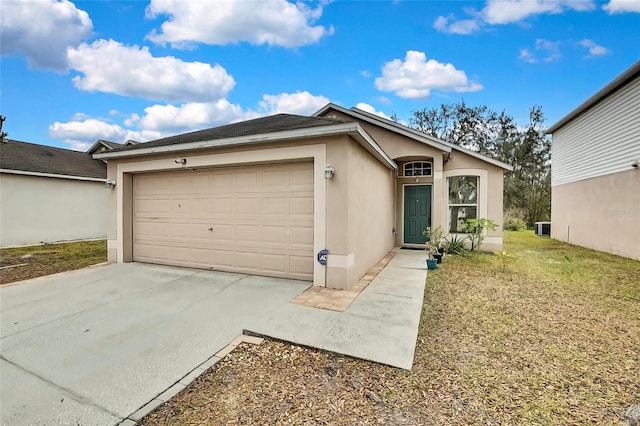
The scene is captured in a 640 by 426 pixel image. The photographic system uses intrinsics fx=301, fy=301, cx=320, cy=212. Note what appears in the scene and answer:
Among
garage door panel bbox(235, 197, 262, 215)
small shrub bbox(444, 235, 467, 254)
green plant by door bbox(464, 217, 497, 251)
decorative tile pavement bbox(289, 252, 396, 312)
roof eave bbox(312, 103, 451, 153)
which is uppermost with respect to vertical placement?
roof eave bbox(312, 103, 451, 153)

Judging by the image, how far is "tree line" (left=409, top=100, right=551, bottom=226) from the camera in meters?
22.0

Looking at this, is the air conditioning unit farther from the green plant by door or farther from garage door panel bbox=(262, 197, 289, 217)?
garage door panel bbox=(262, 197, 289, 217)

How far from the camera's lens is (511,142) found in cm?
2459

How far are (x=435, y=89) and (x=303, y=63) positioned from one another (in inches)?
640

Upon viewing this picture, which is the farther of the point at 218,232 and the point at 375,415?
the point at 218,232

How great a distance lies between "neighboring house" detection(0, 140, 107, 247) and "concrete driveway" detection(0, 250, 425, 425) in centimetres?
826

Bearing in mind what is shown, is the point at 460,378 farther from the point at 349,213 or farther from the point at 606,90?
the point at 606,90

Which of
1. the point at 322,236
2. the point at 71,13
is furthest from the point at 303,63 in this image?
the point at 322,236

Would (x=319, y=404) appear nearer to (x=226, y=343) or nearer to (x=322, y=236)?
(x=226, y=343)

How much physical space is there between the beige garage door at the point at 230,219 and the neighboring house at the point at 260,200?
0.9 inches

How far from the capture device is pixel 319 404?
2461 mm

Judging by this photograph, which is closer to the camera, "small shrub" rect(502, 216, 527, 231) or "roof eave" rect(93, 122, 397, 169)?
"roof eave" rect(93, 122, 397, 169)

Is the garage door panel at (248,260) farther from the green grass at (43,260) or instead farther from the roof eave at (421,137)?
the roof eave at (421,137)

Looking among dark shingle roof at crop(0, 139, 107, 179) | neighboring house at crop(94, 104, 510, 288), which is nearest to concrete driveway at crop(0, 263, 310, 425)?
neighboring house at crop(94, 104, 510, 288)
